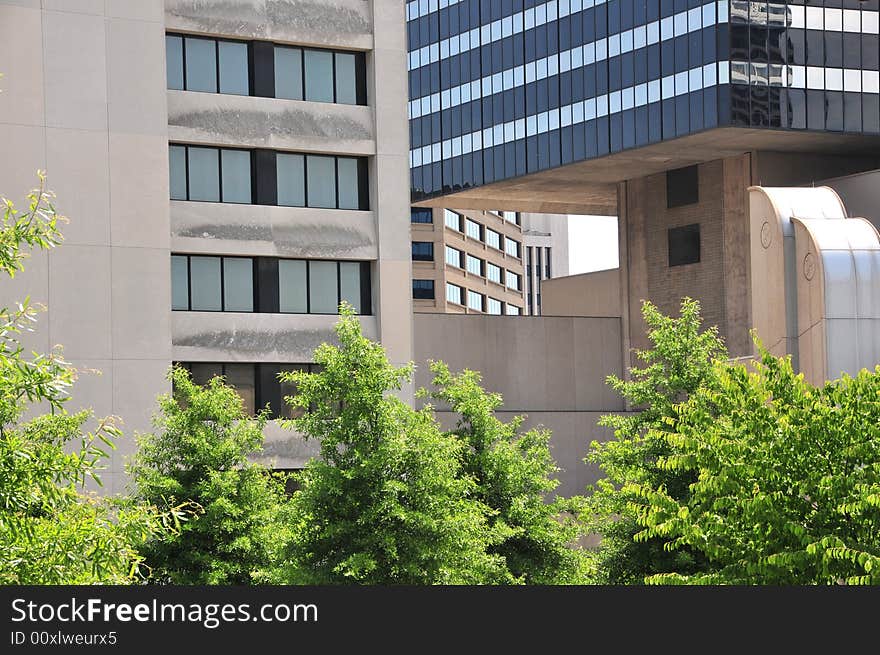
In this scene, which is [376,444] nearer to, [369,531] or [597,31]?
[369,531]

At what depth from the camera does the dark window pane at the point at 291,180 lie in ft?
164

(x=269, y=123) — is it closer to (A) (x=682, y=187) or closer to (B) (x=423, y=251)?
(A) (x=682, y=187)

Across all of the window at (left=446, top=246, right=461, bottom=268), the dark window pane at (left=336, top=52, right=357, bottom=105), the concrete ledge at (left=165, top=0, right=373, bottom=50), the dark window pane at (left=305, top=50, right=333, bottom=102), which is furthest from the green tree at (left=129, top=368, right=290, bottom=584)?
the window at (left=446, top=246, right=461, bottom=268)

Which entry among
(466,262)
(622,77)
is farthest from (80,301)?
(466,262)

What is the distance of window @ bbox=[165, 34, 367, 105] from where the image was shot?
159 ft

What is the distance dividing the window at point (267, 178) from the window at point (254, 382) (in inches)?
234

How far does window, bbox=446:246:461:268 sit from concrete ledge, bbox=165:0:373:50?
75651mm

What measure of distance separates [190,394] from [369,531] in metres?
8.38

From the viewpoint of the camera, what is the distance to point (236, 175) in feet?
162

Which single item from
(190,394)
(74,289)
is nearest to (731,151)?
(74,289)

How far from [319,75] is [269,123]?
280 centimetres

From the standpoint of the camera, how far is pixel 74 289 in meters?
45.6

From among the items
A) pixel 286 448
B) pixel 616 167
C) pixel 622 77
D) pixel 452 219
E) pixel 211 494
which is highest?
pixel 622 77

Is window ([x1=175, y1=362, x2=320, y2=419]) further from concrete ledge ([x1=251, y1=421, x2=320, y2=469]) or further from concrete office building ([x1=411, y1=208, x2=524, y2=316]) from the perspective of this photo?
concrete office building ([x1=411, y1=208, x2=524, y2=316])
